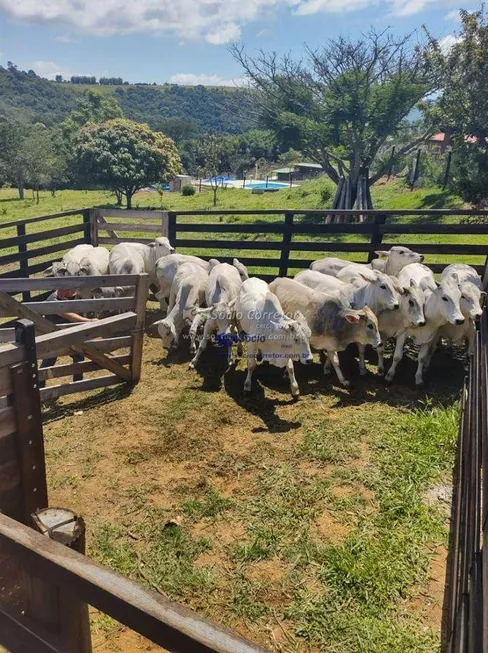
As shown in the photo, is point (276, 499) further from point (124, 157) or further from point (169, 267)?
point (124, 157)

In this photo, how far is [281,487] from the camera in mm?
4426

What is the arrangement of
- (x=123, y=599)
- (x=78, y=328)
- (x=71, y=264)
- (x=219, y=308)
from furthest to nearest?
(x=71, y=264) < (x=219, y=308) < (x=78, y=328) < (x=123, y=599)

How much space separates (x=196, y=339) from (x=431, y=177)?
2294cm

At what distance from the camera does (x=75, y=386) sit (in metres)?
5.71

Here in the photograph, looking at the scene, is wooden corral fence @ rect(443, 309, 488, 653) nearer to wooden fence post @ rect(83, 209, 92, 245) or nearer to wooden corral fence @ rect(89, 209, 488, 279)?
wooden corral fence @ rect(89, 209, 488, 279)

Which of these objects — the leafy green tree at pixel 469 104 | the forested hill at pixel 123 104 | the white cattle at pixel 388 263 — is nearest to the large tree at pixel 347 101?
the leafy green tree at pixel 469 104

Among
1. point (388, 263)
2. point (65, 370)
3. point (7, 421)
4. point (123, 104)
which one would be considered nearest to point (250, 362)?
point (65, 370)

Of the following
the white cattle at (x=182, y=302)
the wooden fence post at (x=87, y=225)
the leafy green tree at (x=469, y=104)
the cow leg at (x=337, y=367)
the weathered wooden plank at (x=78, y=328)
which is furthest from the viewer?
the leafy green tree at (x=469, y=104)

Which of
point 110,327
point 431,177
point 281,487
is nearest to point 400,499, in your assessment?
point 281,487

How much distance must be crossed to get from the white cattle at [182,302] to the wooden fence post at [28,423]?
173 inches

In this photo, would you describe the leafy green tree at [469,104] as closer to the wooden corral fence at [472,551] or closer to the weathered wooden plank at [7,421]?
the wooden corral fence at [472,551]

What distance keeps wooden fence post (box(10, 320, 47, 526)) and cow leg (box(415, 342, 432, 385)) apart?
5.00 metres

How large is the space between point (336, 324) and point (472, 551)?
13.0ft

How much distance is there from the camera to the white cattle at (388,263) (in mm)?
8062
